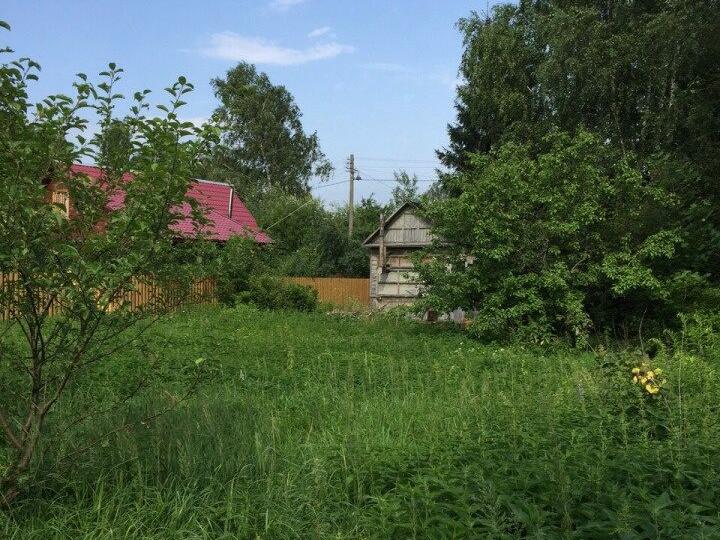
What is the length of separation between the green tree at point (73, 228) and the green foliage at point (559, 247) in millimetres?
9062

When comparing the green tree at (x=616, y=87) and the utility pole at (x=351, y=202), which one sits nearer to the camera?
the green tree at (x=616, y=87)

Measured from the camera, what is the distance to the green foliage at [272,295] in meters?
19.7

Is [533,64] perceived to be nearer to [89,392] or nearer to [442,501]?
[89,392]

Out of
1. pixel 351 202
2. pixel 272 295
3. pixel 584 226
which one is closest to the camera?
pixel 584 226

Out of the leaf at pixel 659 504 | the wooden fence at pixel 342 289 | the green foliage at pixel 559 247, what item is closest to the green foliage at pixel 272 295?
the wooden fence at pixel 342 289

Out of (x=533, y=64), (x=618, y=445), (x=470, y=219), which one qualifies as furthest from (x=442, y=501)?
(x=533, y=64)

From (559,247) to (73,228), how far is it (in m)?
10.3

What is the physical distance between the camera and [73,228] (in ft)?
12.5

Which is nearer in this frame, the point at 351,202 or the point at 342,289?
the point at 342,289

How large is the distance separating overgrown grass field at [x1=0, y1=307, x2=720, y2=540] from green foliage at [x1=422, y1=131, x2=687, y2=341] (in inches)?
229

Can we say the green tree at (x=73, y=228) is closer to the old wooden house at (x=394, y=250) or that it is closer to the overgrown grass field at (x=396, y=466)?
the overgrown grass field at (x=396, y=466)

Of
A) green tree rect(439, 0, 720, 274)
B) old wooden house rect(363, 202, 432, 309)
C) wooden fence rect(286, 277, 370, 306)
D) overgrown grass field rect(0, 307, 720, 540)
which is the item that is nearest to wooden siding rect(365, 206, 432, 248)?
old wooden house rect(363, 202, 432, 309)

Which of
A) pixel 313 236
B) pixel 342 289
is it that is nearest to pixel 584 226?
pixel 342 289

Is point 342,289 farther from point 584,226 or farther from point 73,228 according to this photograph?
point 73,228
